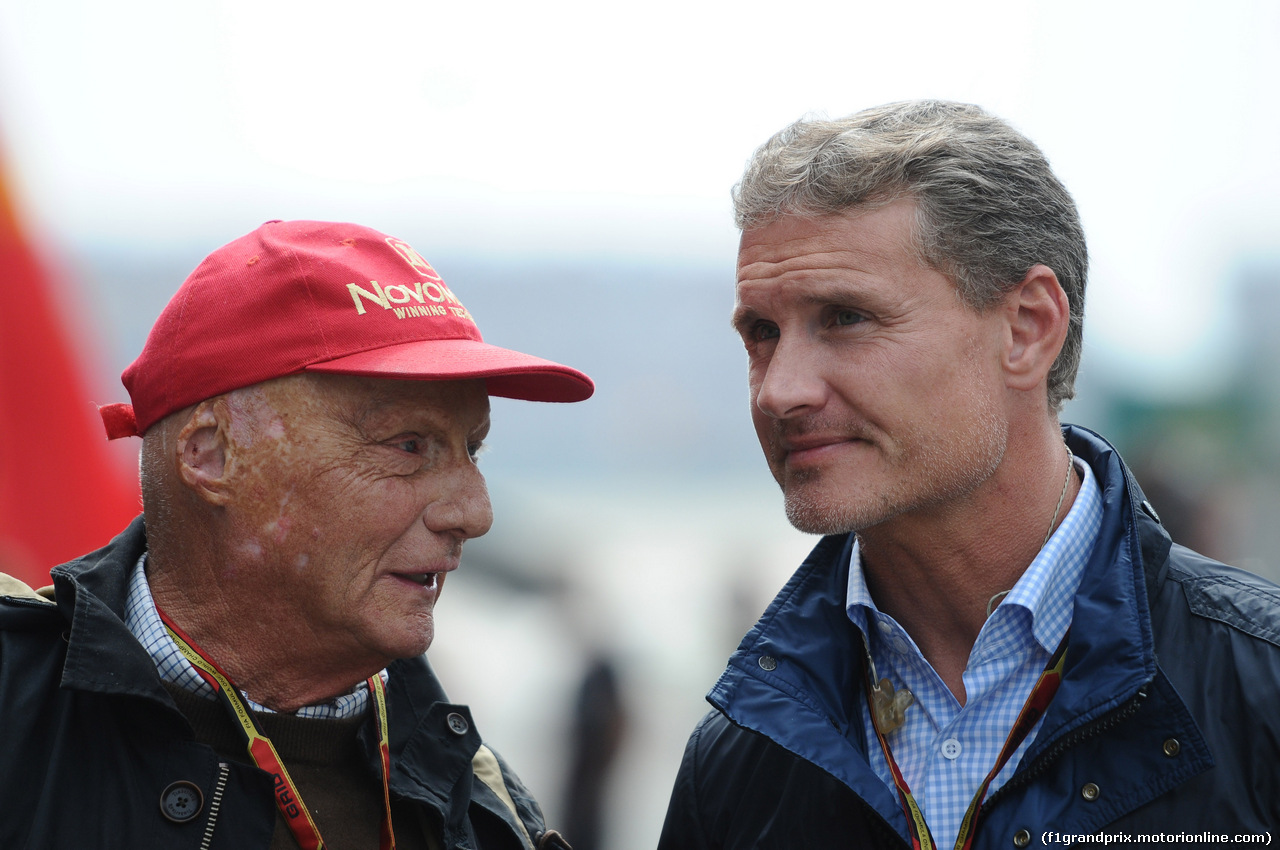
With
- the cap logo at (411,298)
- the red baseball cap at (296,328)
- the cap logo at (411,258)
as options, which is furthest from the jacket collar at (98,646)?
the cap logo at (411,258)

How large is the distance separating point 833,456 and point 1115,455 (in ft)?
2.38

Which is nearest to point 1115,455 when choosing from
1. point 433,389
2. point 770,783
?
point 770,783

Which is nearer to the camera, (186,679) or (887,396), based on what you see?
(186,679)

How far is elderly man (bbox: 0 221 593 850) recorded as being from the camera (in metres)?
2.34

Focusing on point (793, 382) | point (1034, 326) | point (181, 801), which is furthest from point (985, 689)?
point (181, 801)

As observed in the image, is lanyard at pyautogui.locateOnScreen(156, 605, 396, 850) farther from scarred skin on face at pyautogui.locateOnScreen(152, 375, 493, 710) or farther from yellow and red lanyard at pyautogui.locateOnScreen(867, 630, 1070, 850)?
yellow and red lanyard at pyautogui.locateOnScreen(867, 630, 1070, 850)

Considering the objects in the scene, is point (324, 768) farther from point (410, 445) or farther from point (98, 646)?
point (410, 445)

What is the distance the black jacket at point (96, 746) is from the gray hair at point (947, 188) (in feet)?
5.60

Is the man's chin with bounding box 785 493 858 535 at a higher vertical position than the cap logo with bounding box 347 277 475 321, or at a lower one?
lower

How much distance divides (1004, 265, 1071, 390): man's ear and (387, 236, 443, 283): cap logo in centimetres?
141

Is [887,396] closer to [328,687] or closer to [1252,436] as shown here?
[328,687]

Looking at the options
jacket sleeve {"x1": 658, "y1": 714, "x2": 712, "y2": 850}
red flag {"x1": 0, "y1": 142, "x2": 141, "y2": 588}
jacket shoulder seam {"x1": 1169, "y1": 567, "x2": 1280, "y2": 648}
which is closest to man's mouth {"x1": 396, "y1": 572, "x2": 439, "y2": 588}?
jacket sleeve {"x1": 658, "y1": 714, "x2": 712, "y2": 850}

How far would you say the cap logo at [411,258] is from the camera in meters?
2.79

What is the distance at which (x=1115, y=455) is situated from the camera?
2797 millimetres
